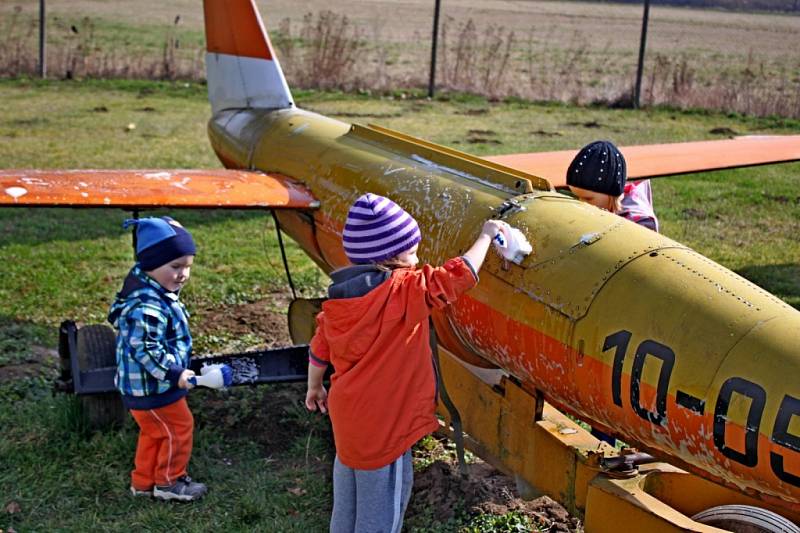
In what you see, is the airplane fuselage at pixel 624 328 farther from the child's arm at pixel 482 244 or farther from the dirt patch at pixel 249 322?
the dirt patch at pixel 249 322

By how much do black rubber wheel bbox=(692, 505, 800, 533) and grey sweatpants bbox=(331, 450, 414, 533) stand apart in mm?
→ 1131

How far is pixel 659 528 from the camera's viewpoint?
10.7 feet

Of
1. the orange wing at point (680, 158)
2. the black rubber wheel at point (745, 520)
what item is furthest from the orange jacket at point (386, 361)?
the orange wing at point (680, 158)

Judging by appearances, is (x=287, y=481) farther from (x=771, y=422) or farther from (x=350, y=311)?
(x=771, y=422)

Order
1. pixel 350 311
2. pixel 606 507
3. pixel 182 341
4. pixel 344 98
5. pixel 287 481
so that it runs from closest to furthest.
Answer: pixel 350 311 → pixel 606 507 → pixel 182 341 → pixel 287 481 → pixel 344 98

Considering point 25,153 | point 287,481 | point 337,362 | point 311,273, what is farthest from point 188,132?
point 337,362

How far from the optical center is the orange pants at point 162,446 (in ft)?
14.8

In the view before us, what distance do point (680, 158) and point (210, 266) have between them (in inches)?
163

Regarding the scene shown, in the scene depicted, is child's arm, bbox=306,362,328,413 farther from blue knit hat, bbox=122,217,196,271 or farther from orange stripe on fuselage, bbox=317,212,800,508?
blue knit hat, bbox=122,217,196,271

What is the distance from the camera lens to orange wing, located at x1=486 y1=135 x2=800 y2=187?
6.61 metres

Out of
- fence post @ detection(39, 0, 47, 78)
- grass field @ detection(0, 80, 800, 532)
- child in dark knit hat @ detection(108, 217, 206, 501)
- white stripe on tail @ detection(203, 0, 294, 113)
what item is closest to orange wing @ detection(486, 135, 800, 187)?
grass field @ detection(0, 80, 800, 532)

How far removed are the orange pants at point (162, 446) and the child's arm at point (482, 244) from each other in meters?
1.93

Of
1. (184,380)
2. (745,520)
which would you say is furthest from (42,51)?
(745,520)

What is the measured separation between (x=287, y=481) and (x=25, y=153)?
904 cm
